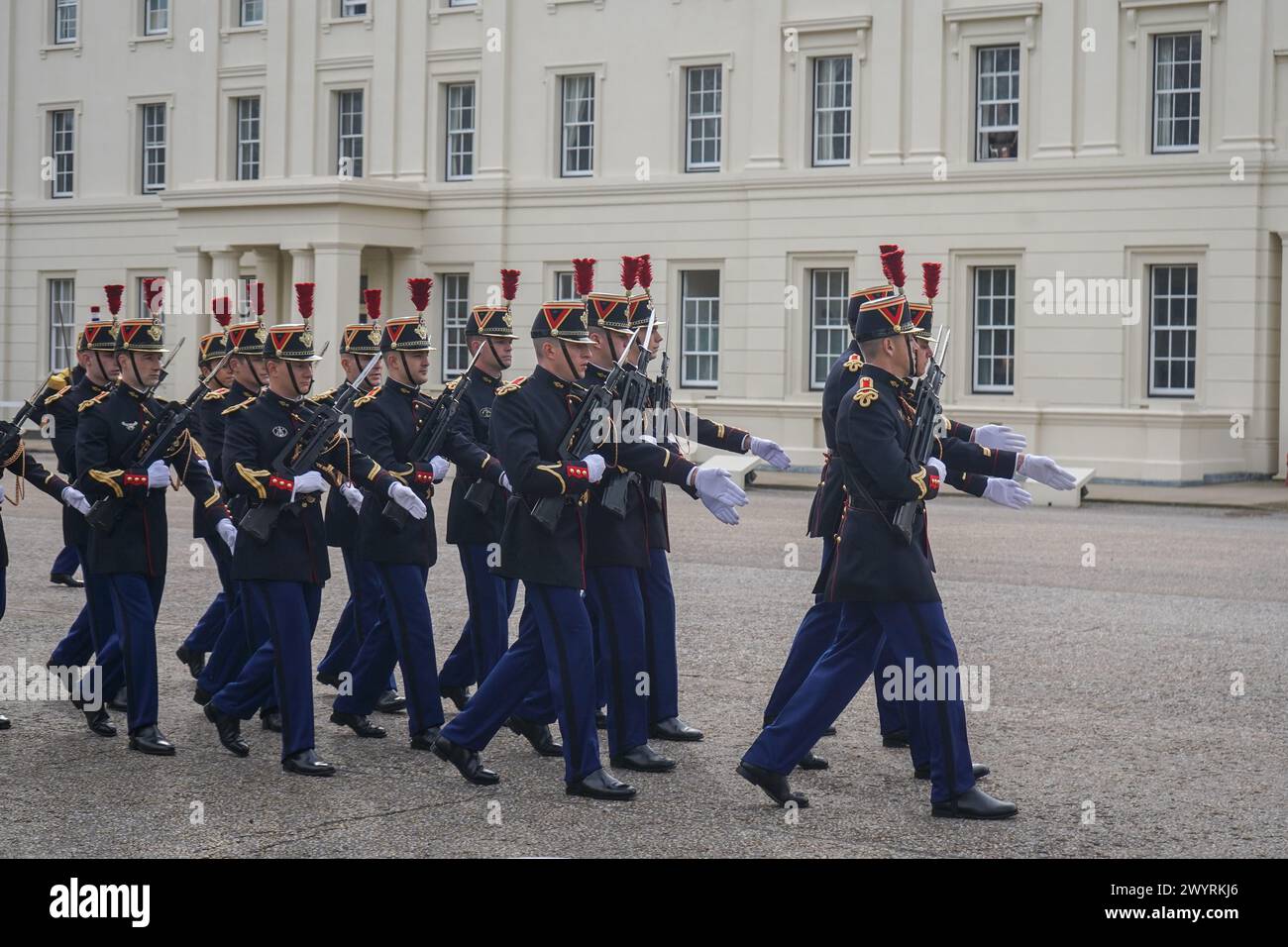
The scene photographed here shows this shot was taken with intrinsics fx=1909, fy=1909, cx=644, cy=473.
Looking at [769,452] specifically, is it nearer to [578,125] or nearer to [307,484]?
[307,484]

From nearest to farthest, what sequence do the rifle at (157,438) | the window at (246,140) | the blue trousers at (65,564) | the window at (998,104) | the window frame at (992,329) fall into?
the rifle at (157,438) → the blue trousers at (65,564) → the window at (998,104) → the window frame at (992,329) → the window at (246,140)

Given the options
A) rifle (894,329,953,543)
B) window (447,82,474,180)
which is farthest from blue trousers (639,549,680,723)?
window (447,82,474,180)

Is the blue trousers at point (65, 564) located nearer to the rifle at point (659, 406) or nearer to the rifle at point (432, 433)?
the rifle at point (432, 433)

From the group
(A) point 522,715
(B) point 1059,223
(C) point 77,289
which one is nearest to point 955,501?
(B) point 1059,223

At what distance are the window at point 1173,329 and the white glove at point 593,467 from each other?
23.2 m

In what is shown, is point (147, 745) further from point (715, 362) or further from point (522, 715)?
point (715, 362)

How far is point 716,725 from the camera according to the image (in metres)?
9.42

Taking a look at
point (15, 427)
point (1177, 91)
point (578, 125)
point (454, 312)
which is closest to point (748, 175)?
point (578, 125)

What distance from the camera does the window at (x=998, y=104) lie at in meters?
30.8

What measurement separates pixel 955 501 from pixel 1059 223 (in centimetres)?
706

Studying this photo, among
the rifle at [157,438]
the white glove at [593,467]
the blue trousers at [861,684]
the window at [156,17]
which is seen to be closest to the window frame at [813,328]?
the window at [156,17]

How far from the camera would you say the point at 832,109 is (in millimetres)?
32531

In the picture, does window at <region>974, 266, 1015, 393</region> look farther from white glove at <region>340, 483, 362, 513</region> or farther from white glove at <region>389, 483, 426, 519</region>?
white glove at <region>389, 483, 426, 519</region>

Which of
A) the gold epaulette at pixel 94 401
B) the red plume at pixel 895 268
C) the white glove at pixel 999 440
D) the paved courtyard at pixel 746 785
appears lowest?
the paved courtyard at pixel 746 785
